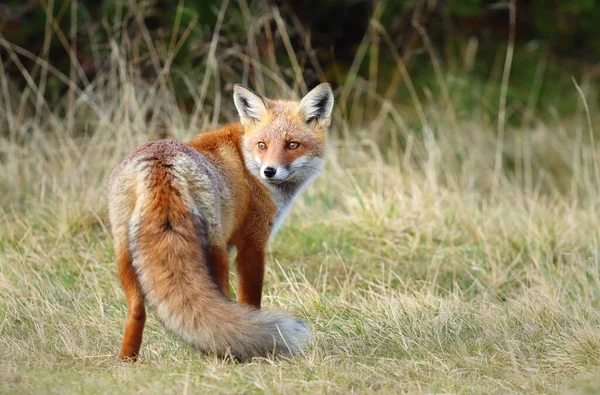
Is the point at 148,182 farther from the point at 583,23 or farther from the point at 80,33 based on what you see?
the point at 583,23

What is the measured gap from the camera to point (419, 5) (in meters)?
11.3

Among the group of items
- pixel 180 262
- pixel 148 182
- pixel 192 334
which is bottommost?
pixel 192 334

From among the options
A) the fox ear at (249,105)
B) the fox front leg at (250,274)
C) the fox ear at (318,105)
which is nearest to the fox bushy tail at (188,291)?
the fox front leg at (250,274)

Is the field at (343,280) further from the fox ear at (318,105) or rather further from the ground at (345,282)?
the fox ear at (318,105)

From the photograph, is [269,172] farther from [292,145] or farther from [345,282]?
[345,282]

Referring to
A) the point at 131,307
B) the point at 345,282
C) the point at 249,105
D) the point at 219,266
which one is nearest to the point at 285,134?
the point at 249,105

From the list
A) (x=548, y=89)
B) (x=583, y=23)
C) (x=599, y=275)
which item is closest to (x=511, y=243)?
(x=599, y=275)

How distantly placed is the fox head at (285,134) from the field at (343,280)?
74cm

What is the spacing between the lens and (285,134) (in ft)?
17.4

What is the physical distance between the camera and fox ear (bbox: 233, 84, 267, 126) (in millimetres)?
5406

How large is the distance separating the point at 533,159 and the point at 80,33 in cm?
576

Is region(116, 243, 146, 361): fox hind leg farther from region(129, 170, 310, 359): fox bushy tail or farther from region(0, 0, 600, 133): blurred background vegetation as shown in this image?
region(0, 0, 600, 133): blurred background vegetation

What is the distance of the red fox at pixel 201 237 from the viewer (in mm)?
3854

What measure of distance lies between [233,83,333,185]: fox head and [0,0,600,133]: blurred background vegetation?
2.20 metres
